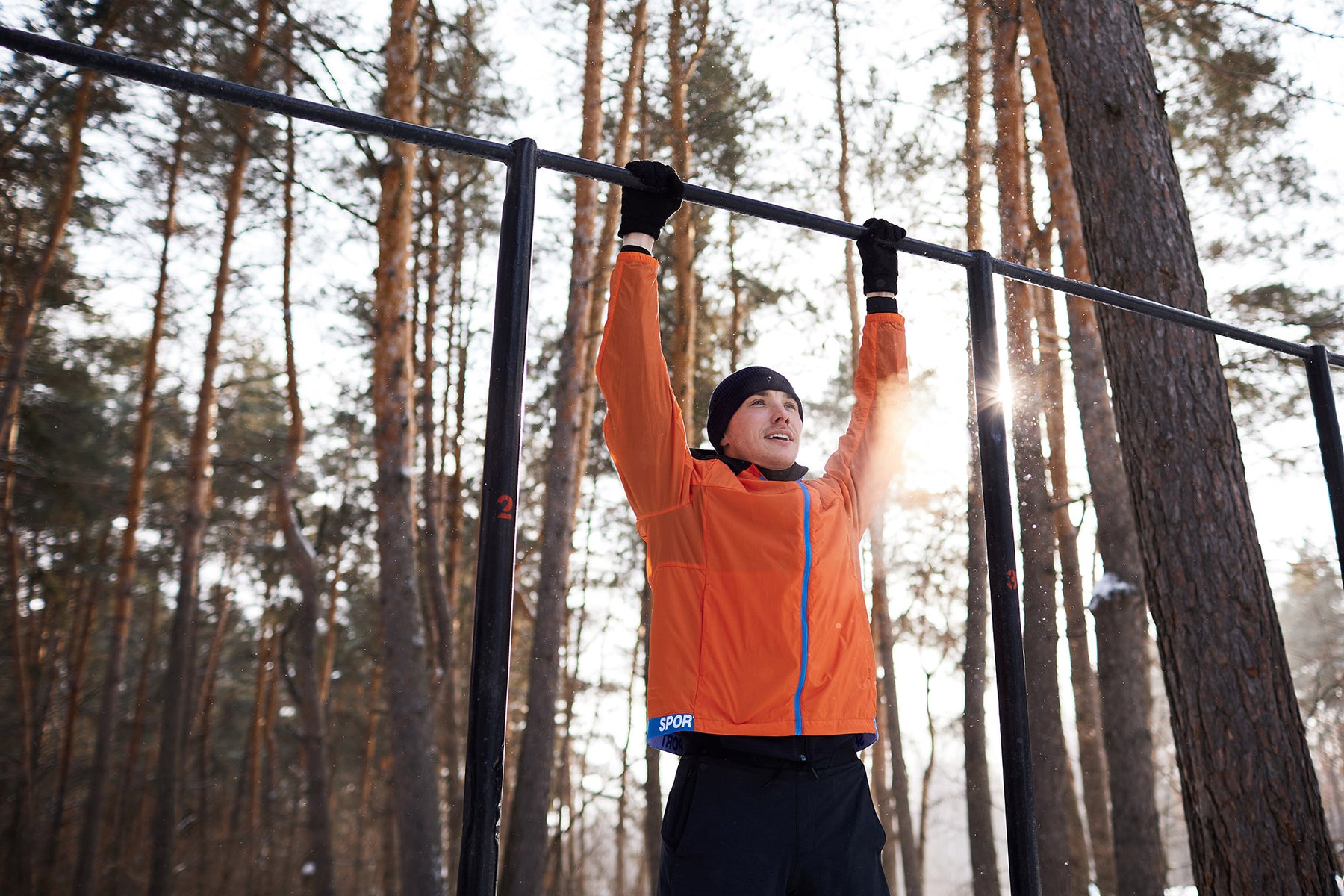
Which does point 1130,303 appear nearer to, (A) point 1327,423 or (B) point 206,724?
(A) point 1327,423

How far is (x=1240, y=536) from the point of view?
3.00m

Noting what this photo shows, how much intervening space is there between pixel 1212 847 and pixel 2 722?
1358 centimetres

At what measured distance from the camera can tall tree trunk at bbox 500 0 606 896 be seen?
685cm

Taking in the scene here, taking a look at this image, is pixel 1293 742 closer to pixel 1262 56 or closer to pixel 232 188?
pixel 1262 56

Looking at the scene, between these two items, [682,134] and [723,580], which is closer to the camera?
[723,580]

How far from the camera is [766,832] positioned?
154 centimetres

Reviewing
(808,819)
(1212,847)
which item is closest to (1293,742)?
(1212,847)

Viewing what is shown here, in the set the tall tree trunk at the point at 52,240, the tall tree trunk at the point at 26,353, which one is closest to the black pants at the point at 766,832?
the tall tree trunk at the point at 26,353

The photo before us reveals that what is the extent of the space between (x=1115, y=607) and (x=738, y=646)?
601 cm

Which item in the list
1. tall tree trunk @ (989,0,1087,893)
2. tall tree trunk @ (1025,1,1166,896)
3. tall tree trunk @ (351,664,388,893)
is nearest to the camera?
tall tree trunk @ (1025,1,1166,896)

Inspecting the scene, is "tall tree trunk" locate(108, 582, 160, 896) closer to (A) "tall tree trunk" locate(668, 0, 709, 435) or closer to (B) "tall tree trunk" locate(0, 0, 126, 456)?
(B) "tall tree trunk" locate(0, 0, 126, 456)

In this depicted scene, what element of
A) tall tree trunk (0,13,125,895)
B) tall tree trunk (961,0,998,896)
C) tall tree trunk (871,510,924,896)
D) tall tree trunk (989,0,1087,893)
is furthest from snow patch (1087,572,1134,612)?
tall tree trunk (0,13,125,895)

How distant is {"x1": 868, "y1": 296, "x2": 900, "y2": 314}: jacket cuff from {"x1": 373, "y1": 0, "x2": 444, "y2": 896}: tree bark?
4845 millimetres

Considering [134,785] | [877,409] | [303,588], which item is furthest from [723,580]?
[134,785]
